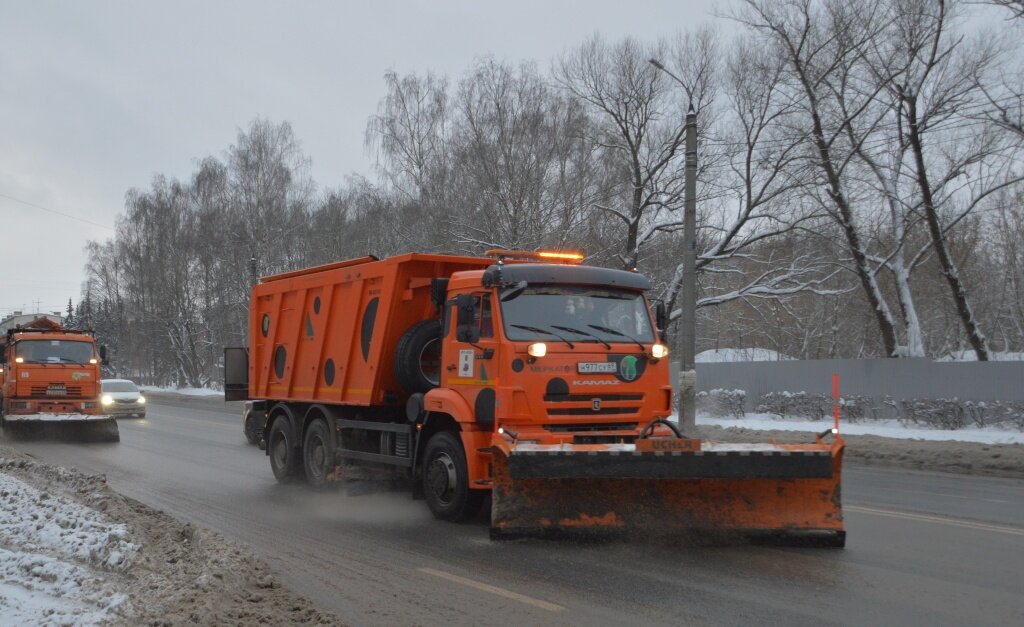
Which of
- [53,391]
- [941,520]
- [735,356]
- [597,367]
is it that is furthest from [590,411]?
[735,356]

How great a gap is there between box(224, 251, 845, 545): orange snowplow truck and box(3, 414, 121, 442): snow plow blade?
10445mm

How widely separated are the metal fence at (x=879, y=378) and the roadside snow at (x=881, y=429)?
55.3 inches

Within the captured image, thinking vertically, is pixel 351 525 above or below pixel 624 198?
below

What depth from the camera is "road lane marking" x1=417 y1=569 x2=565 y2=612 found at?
6211mm

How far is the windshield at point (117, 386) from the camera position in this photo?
1168 inches

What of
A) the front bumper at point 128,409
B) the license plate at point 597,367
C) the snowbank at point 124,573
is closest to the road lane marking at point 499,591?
the snowbank at point 124,573

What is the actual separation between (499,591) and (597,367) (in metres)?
3.04

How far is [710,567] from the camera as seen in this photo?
732 cm

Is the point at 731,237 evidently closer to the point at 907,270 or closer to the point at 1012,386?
the point at 907,270

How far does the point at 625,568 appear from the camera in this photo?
24.0 ft

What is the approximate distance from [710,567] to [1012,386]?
1819cm

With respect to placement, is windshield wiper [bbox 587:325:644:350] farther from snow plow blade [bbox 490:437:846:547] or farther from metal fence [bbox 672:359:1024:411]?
metal fence [bbox 672:359:1024:411]

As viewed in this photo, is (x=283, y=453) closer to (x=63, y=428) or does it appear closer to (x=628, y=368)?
(x=628, y=368)

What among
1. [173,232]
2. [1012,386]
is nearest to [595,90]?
[1012,386]
